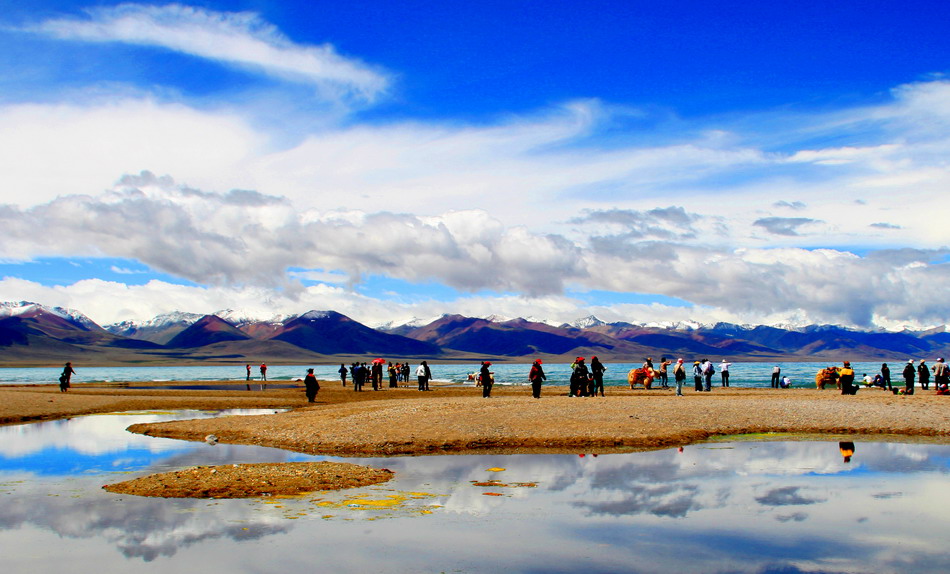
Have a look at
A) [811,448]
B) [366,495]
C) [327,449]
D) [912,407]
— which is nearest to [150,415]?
[327,449]

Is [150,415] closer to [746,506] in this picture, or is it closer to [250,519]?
[250,519]

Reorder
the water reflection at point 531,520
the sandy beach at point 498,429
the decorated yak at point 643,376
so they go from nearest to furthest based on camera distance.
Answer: the water reflection at point 531,520
the sandy beach at point 498,429
the decorated yak at point 643,376

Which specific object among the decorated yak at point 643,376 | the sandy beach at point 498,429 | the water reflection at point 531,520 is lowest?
the water reflection at point 531,520

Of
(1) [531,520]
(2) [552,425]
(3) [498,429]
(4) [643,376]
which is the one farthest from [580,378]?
(1) [531,520]

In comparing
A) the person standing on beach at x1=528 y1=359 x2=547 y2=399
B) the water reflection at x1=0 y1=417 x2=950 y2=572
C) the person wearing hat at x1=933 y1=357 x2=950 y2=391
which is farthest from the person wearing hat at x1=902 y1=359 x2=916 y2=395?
the water reflection at x1=0 y1=417 x2=950 y2=572

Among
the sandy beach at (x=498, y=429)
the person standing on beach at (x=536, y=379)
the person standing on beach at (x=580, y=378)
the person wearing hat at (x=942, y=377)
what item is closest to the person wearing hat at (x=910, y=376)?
the person wearing hat at (x=942, y=377)

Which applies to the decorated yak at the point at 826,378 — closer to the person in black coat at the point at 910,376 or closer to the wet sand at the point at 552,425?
the person in black coat at the point at 910,376

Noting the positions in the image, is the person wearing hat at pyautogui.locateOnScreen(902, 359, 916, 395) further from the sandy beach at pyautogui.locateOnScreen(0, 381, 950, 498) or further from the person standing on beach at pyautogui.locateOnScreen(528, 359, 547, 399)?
the person standing on beach at pyautogui.locateOnScreen(528, 359, 547, 399)

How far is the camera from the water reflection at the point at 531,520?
1229 centimetres

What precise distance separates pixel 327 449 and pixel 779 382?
55762mm

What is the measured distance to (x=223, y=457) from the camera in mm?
23812

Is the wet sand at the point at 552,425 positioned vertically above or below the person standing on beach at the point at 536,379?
below

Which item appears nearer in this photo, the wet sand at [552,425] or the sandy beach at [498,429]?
the sandy beach at [498,429]

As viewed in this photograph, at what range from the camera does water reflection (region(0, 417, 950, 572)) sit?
40.3 feet
